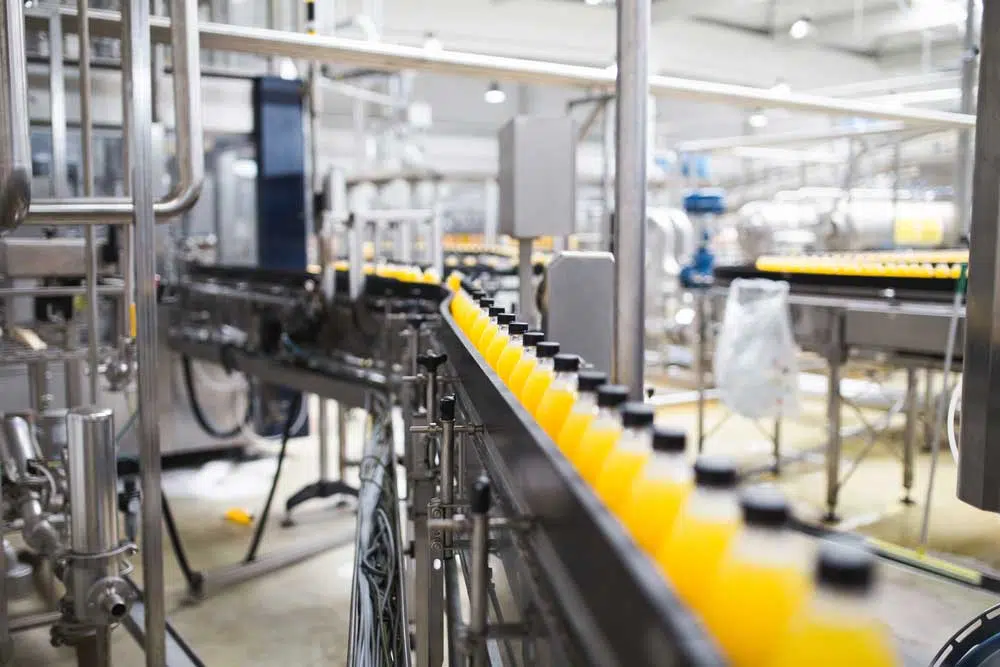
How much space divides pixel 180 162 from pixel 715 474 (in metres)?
1.29

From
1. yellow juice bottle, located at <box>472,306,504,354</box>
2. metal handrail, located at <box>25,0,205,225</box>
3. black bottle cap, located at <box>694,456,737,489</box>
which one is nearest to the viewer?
black bottle cap, located at <box>694,456,737,489</box>

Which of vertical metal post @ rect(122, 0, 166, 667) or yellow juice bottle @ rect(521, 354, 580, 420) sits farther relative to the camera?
vertical metal post @ rect(122, 0, 166, 667)

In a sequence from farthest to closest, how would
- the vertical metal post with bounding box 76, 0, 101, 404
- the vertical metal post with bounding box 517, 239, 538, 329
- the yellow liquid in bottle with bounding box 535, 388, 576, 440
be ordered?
the vertical metal post with bounding box 517, 239, 538, 329
the vertical metal post with bounding box 76, 0, 101, 404
the yellow liquid in bottle with bounding box 535, 388, 576, 440

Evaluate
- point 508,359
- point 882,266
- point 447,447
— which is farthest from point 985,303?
point 882,266

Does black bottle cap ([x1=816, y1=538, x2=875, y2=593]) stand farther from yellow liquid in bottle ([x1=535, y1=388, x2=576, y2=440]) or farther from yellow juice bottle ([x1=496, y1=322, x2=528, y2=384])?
yellow juice bottle ([x1=496, y1=322, x2=528, y2=384])

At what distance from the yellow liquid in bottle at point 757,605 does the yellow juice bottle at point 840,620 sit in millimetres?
15

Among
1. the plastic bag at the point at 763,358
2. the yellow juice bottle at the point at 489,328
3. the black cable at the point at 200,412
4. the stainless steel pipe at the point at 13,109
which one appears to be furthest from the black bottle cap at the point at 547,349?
the black cable at the point at 200,412

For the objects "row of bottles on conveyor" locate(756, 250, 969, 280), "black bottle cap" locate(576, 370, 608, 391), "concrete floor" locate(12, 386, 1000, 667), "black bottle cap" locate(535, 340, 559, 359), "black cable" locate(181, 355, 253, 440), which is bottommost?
"concrete floor" locate(12, 386, 1000, 667)

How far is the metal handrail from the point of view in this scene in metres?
1.42

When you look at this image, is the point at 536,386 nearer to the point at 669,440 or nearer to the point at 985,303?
the point at 669,440

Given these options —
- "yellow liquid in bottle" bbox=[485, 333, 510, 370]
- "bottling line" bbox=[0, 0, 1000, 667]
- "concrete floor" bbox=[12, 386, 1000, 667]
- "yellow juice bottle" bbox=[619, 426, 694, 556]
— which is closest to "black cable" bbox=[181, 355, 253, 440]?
"concrete floor" bbox=[12, 386, 1000, 667]

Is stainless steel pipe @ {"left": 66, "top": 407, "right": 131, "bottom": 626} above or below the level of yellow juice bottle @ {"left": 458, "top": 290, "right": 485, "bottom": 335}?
below

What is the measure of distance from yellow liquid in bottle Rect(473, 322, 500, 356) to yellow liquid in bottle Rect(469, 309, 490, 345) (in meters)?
0.02

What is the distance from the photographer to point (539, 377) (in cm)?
95
